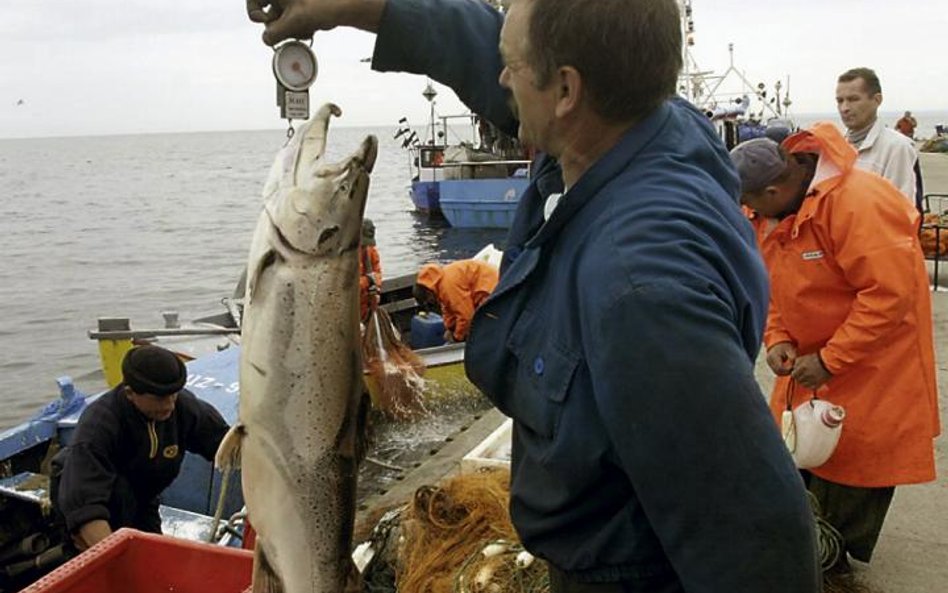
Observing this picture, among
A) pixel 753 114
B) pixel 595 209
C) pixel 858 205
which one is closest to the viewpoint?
pixel 595 209

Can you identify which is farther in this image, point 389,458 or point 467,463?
point 389,458

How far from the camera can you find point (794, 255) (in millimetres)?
4180

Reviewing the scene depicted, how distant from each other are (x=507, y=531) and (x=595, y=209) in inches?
117

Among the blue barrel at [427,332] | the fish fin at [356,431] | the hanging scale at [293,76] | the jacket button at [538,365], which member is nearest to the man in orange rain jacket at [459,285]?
the blue barrel at [427,332]

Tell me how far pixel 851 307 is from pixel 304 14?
2.97 metres

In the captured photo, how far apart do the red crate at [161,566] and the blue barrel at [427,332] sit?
295 inches

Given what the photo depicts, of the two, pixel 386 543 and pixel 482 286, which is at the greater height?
pixel 482 286

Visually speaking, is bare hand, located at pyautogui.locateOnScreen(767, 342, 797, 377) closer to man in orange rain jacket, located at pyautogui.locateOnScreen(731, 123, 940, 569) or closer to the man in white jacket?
man in orange rain jacket, located at pyautogui.locateOnScreen(731, 123, 940, 569)

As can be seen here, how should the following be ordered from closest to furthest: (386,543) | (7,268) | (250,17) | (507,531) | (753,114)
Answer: (250,17) → (507,531) → (386,543) → (7,268) → (753,114)

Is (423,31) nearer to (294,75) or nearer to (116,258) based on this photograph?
(294,75)

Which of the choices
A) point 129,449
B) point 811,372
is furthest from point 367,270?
point 811,372

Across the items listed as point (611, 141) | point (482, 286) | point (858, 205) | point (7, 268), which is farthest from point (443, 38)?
point (7, 268)

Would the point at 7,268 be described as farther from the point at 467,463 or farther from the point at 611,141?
the point at 611,141

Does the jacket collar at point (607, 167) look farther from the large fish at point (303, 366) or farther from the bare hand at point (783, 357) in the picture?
the bare hand at point (783, 357)
